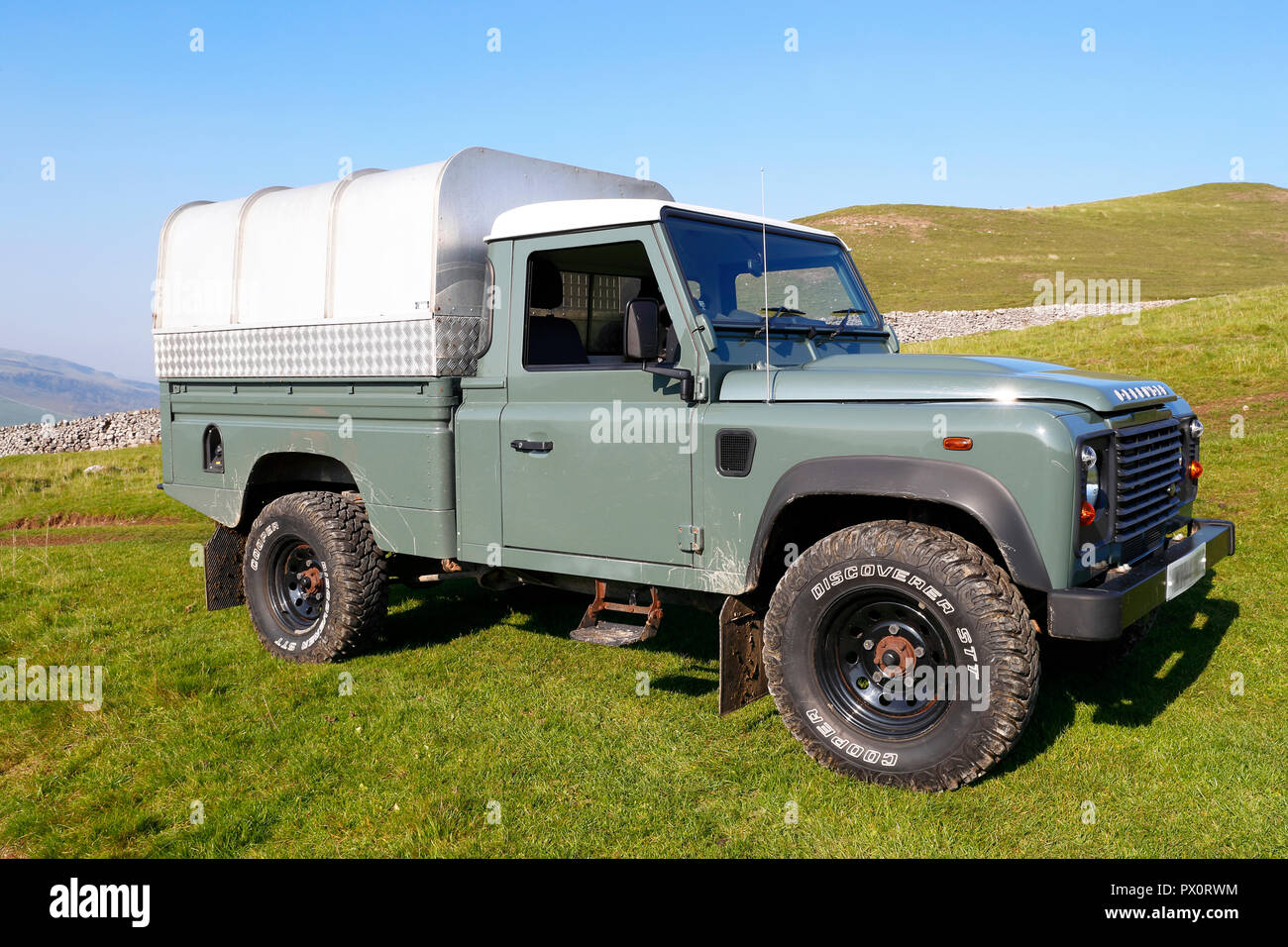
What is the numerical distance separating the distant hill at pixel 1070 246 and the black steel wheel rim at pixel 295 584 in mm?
40124

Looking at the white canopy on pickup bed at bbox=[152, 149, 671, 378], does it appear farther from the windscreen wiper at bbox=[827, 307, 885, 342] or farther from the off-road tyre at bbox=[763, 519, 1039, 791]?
the off-road tyre at bbox=[763, 519, 1039, 791]

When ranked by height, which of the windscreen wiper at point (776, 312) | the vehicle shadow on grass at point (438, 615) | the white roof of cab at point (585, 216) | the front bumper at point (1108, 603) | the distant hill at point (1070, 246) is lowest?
the vehicle shadow on grass at point (438, 615)

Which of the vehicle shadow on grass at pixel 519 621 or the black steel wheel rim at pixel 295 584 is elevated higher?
the black steel wheel rim at pixel 295 584

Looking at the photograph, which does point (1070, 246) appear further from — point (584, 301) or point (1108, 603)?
point (1108, 603)

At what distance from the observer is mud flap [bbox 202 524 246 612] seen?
283 inches

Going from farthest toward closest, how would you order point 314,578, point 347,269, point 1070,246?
1. point 1070,246
2. point 314,578
3. point 347,269

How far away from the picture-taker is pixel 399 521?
19.1 ft

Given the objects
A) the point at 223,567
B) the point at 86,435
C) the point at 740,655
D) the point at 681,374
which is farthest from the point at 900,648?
the point at 86,435

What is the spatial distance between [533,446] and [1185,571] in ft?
10.4

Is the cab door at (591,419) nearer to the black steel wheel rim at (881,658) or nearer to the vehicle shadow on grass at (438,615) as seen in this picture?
the black steel wheel rim at (881,658)

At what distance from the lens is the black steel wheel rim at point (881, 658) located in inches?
165

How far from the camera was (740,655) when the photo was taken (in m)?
4.71

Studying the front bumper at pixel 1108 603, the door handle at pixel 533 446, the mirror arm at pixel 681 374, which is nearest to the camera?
the front bumper at pixel 1108 603

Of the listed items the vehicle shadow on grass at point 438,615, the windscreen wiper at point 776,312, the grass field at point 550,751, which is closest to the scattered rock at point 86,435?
the vehicle shadow on grass at point 438,615
